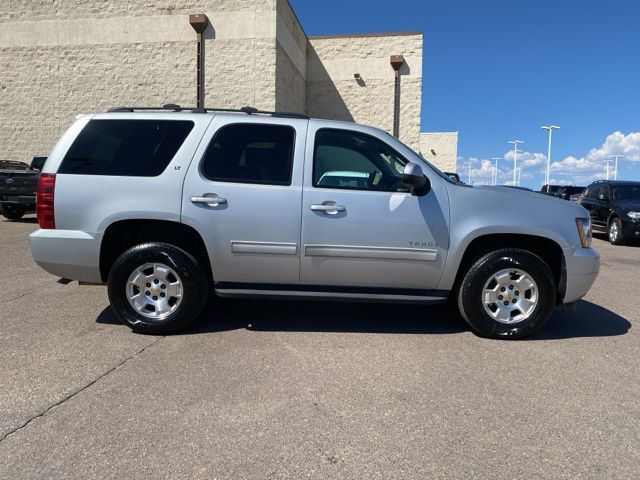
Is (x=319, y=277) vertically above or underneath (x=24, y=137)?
underneath

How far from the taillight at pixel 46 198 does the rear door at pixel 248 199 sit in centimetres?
118

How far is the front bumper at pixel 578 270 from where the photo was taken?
13.9ft

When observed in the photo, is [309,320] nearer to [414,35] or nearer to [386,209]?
[386,209]

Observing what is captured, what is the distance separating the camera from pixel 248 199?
162 inches

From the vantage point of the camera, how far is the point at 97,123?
4.32 metres

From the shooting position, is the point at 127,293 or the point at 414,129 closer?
the point at 127,293

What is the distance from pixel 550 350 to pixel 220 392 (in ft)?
9.42

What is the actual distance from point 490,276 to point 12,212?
1414 centimetres

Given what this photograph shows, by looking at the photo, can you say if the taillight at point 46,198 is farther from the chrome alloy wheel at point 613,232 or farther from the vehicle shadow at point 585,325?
the chrome alloy wheel at point 613,232

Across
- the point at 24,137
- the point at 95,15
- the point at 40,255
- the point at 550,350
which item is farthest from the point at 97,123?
the point at 24,137

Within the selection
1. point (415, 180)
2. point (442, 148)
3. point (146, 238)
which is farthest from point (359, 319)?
point (442, 148)

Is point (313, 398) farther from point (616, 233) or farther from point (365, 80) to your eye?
point (365, 80)

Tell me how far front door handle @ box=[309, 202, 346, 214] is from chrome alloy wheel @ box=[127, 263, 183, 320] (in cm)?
142

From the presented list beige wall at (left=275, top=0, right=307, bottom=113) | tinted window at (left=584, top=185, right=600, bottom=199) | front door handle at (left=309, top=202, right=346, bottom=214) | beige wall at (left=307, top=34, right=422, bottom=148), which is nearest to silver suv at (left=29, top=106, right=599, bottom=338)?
front door handle at (left=309, top=202, right=346, bottom=214)
